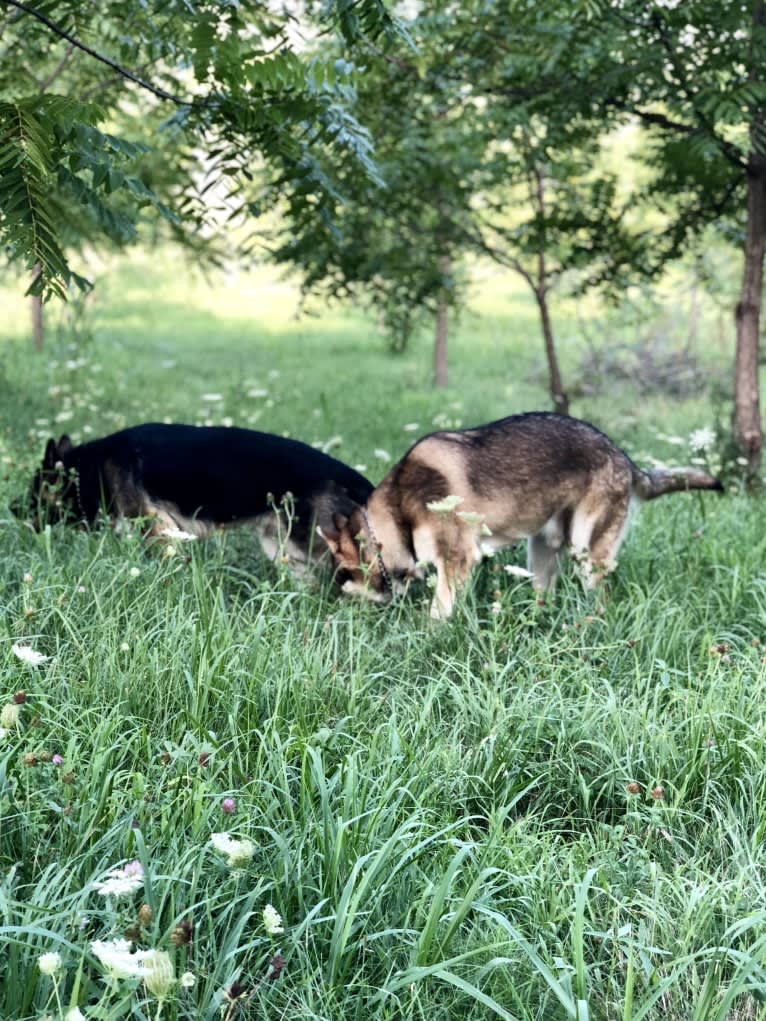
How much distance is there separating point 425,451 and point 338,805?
2702mm

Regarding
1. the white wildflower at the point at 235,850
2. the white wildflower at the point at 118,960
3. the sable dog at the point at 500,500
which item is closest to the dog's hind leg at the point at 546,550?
the sable dog at the point at 500,500

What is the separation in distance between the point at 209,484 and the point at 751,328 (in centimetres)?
536

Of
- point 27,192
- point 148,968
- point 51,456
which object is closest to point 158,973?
point 148,968

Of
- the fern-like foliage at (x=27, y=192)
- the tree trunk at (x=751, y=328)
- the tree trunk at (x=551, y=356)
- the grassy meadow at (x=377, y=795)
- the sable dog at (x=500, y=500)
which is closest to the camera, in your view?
the grassy meadow at (x=377, y=795)

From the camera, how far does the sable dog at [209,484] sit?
583 cm

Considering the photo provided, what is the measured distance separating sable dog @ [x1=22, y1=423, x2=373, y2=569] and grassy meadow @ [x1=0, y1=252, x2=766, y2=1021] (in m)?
0.22

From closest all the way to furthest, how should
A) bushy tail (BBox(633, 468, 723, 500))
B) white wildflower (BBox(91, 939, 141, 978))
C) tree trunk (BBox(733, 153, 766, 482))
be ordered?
white wildflower (BBox(91, 939, 141, 978))
bushy tail (BBox(633, 468, 723, 500))
tree trunk (BBox(733, 153, 766, 482))

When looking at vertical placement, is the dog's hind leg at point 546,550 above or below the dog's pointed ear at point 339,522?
below

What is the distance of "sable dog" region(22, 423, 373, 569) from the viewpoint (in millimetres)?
5832

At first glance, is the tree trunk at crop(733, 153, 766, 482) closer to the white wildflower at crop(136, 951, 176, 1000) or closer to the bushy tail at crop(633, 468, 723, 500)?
the bushy tail at crop(633, 468, 723, 500)

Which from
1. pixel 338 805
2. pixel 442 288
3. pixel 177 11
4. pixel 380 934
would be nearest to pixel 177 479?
pixel 177 11

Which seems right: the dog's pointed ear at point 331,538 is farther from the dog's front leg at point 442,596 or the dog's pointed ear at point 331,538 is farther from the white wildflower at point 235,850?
the white wildflower at point 235,850

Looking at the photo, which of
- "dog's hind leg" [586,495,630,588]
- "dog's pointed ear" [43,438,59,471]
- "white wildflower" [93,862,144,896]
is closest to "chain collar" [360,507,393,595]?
"dog's hind leg" [586,495,630,588]

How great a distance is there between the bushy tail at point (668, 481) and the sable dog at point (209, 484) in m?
1.59
